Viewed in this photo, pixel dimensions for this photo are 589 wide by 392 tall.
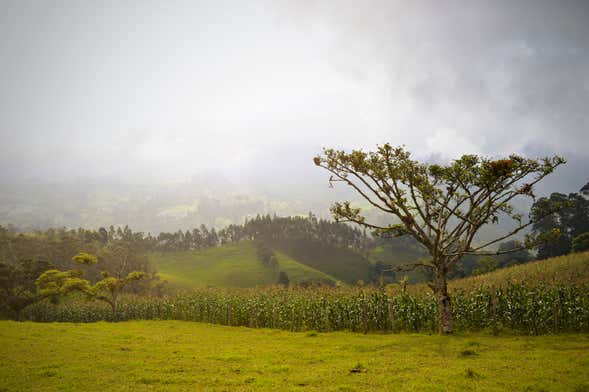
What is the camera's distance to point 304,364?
651 inches

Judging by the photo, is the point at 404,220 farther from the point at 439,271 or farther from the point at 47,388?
the point at 47,388

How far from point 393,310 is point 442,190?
967cm

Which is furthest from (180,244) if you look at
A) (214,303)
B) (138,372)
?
(138,372)

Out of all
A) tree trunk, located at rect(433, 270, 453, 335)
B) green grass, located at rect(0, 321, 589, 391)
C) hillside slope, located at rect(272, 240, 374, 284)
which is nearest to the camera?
green grass, located at rect(0, 321, 589, 391)

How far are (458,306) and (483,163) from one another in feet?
36.5

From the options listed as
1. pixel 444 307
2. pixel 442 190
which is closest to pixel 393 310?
pixel 444 307

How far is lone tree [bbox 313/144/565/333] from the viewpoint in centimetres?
2184

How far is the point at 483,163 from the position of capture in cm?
2133

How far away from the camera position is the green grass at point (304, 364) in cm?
1278

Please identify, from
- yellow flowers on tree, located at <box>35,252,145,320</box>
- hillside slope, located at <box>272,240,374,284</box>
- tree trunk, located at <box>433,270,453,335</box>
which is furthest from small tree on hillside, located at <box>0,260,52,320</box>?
hillside slope, located at <box>272,240,374,284</box>

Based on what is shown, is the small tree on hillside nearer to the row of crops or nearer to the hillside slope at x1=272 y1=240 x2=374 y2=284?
the row of crops

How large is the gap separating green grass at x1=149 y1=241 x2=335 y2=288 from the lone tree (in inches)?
3949

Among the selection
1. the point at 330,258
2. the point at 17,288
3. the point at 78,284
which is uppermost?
the point at 78,284

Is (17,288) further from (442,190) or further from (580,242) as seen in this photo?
(580,242)
